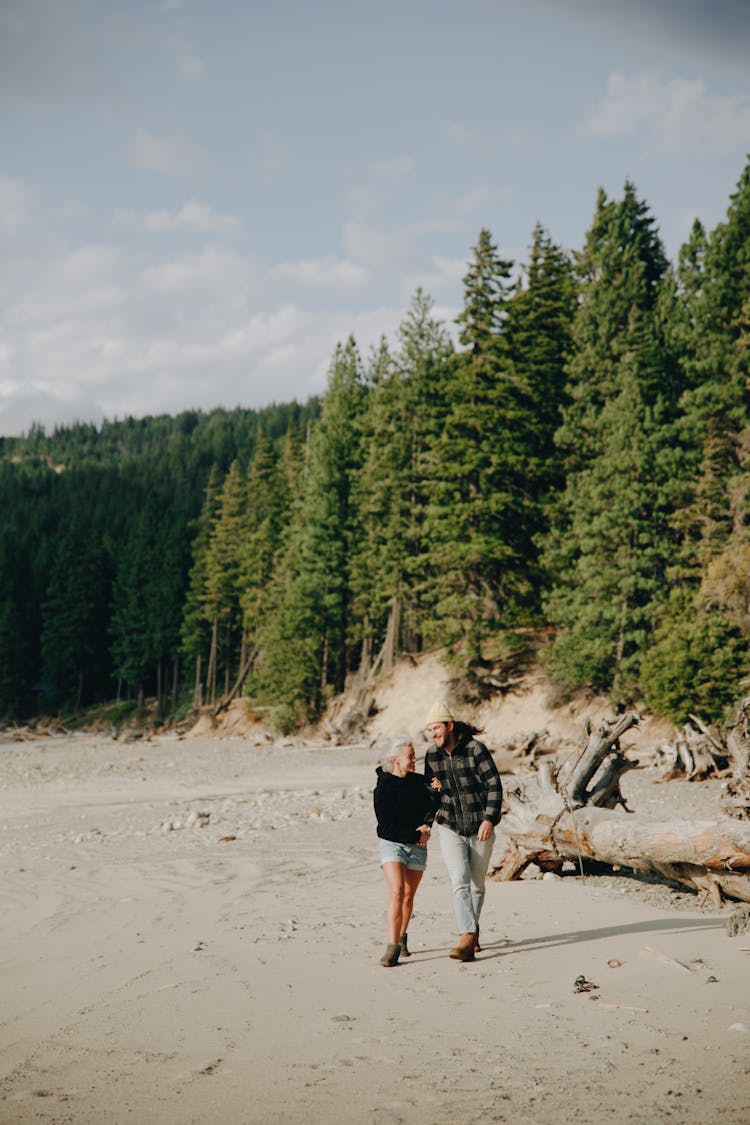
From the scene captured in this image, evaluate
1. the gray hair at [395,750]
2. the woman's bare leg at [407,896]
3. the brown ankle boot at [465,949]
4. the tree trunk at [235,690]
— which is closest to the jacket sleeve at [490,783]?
the gray hair at [395,750]

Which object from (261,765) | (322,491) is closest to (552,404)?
(322,491)

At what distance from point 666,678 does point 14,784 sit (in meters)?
19.2

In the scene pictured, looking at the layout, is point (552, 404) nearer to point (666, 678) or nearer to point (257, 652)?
point (666, 678)

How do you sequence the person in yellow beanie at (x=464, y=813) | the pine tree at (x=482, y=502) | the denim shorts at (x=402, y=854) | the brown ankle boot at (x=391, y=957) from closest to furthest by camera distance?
1. the brown ankle boot at (x=391, y=957)
2. the person in yellow beanie at (x=464, y=813)
3. the denim shorts at (x=402, y=854)
4. the pine tree at (x=482, y=502)

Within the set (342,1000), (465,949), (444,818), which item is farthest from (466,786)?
(342,1000)

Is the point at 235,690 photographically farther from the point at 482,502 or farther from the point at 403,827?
the point at 403,827

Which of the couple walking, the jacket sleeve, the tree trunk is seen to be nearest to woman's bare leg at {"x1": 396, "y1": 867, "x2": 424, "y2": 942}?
the couple walking

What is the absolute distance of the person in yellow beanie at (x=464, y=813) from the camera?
6.75 meters

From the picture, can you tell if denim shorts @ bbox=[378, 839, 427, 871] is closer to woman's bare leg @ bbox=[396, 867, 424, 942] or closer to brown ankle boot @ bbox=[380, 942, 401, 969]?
woman's bare leg @ bbox=[396, 867, 424, 942]

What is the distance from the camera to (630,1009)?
5316 millimetres

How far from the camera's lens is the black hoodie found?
697 centimetres

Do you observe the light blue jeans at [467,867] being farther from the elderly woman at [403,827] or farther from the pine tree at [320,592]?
the pine tree at [320,592]

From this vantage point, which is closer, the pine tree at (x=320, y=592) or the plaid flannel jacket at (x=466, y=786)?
the plaid flannel jacket at (x=466, y=786)

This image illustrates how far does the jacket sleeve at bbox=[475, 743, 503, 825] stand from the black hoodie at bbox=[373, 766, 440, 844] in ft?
1.50
